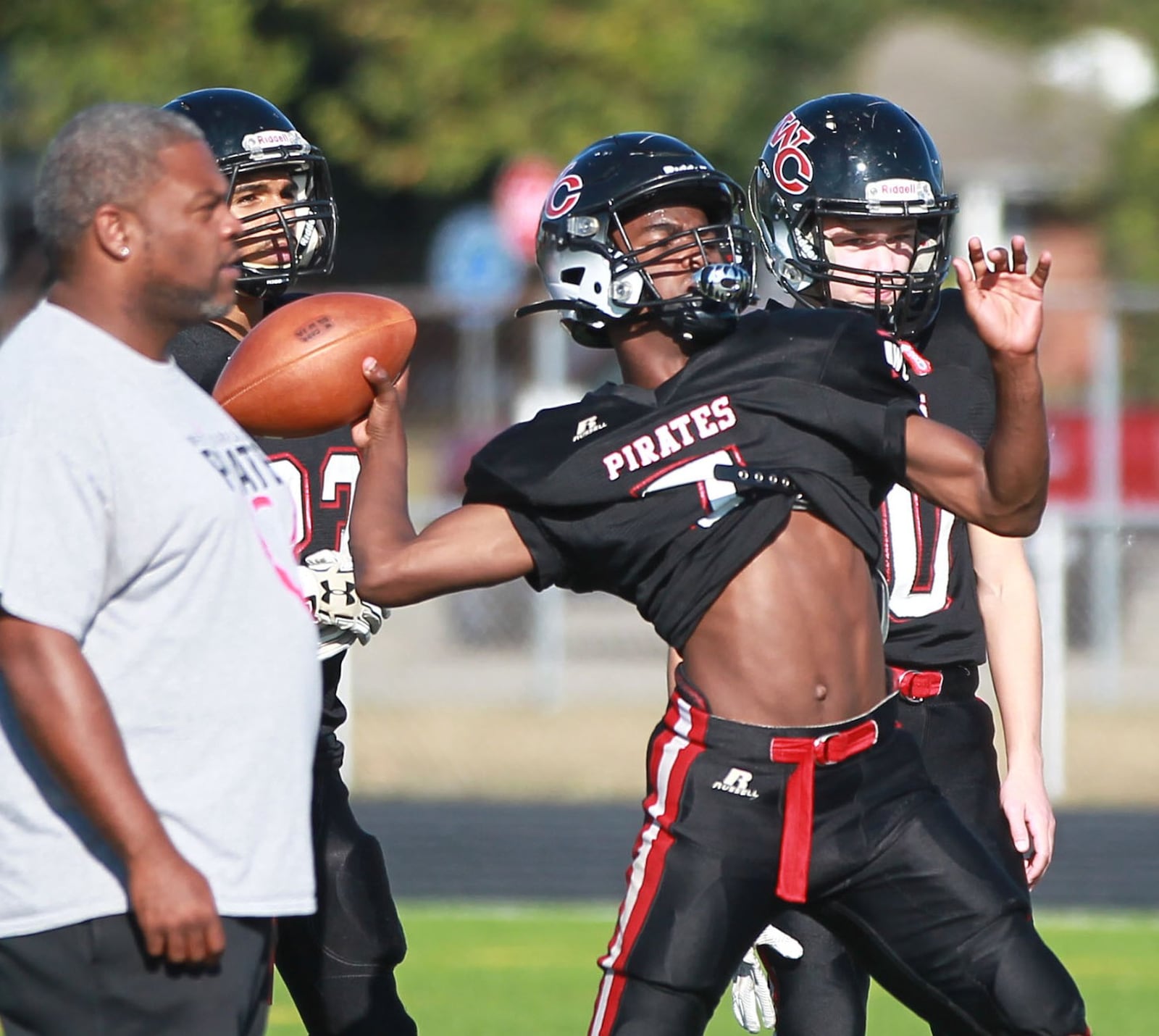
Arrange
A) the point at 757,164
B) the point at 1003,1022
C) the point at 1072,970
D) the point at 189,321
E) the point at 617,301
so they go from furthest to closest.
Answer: the point at 1072,970, the point at 757,164, the point at 617,301, the point at 1003,1022, the point at 189,321

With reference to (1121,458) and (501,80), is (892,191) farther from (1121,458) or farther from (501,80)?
(501,80)

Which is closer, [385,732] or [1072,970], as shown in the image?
[1072,970]

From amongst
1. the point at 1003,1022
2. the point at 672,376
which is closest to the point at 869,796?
the point at 1003,1022

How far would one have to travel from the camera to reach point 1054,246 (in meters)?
26.5

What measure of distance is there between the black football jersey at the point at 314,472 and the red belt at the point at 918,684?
4.23 ft

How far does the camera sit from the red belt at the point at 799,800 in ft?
13.0

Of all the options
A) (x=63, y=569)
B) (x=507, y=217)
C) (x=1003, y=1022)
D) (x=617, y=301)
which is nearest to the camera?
(x=63, y=569)

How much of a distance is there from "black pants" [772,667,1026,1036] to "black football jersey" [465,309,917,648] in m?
0.73

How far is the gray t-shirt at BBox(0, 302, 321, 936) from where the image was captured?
10.3 feet

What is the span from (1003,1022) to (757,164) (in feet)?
7.34

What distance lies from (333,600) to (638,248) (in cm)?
108

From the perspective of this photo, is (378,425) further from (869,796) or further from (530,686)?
(530,686)

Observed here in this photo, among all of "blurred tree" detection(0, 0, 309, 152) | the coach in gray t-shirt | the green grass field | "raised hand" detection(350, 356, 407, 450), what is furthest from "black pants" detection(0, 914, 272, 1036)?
"blurred tree" detection(0, 0, 309, 152)

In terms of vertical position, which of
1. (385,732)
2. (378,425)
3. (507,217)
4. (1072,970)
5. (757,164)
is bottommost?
(385,732)
